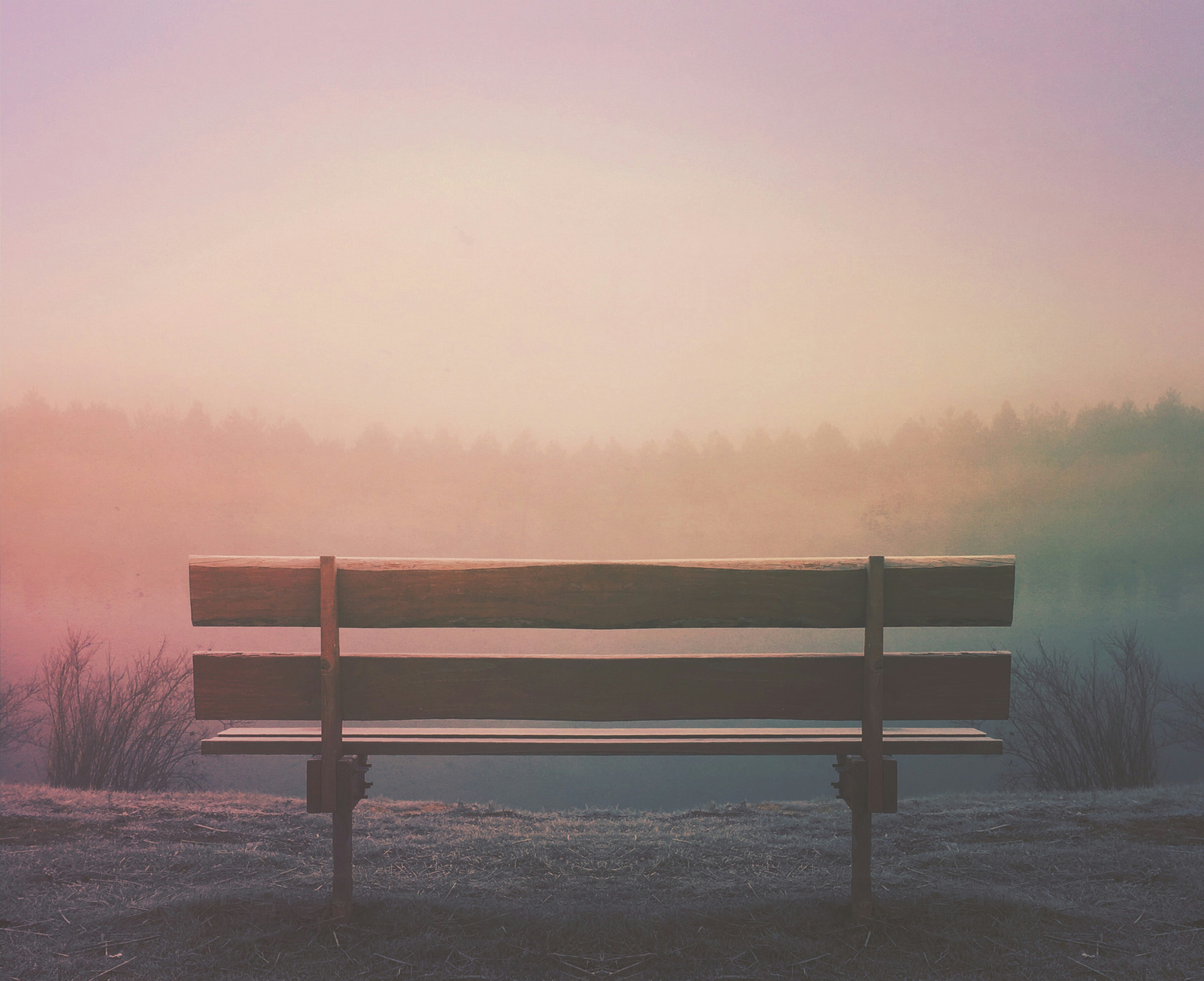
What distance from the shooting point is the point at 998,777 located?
20.0ft

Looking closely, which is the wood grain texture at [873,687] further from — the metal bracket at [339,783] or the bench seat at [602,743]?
the metal bracket at [339,783]

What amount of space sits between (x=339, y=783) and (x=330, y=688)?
0.29 m

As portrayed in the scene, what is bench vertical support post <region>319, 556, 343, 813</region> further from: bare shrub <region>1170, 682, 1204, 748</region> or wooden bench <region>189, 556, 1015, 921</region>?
bare shrub <region>1170, 682, 1204, 748</region>

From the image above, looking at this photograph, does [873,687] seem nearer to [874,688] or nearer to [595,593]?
[874,688]

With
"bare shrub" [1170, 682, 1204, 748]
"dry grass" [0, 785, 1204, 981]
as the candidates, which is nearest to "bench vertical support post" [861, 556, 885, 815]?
"dry grass" [0, 785, 1204, 981]

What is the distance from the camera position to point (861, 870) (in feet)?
7.43

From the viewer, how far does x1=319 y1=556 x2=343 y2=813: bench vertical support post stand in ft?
6.89

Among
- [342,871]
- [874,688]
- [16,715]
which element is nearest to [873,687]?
[874,688]

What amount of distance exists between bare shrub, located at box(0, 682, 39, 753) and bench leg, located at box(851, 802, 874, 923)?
622cm

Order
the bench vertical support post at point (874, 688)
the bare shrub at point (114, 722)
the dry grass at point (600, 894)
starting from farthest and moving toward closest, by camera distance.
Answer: the bare shrub at point (114, 722)
the bench vertical support post at point (874, 688)
the dry grass at point (600, 894)

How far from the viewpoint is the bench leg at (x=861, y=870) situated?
2.25 m

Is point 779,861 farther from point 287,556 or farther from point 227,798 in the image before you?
point 227,798

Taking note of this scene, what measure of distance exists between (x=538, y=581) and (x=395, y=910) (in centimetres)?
117

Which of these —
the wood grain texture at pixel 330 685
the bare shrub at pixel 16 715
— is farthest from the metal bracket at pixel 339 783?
the bare shrub at pixel 16 715
